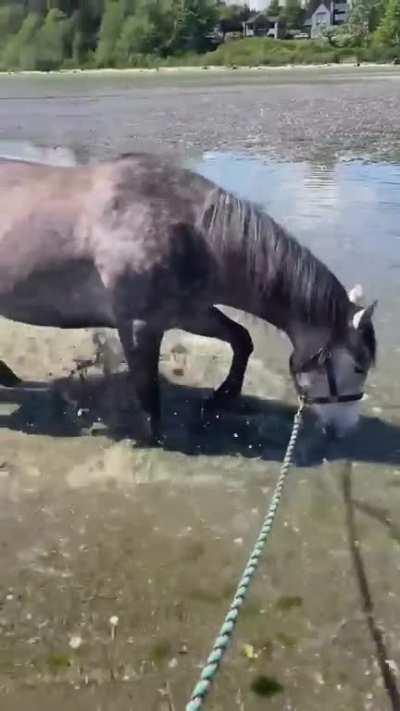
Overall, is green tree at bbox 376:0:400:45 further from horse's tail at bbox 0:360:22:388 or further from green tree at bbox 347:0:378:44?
horse's tail at bbox 0:360:22:388

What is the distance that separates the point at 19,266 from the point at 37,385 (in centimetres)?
136

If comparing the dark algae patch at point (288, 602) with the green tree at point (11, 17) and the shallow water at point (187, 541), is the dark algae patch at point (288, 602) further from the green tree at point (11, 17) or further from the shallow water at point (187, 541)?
the green tree at point (11, 17)

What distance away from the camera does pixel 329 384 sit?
572 cm

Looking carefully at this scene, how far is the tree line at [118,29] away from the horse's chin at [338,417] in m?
54.5

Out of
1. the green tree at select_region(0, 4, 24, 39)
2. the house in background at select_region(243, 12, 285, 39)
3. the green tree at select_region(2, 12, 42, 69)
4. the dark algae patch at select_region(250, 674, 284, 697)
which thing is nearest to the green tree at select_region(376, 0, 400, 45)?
the house in background at select_region(243, 12, 285, 39)

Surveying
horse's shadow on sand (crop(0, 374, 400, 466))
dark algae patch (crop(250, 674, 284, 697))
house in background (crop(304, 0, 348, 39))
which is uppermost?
dark algae patch (crop(250, 674, 284, 697))

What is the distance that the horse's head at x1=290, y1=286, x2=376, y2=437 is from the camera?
561cm

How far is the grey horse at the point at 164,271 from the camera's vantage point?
18.7 feet

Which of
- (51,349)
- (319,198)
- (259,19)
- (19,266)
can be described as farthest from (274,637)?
(259,19)

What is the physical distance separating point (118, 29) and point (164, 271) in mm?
87959

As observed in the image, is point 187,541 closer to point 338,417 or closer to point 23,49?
point 338,417

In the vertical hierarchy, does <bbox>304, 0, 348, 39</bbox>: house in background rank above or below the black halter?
below

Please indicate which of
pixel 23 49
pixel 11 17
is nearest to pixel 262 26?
pixel 23 49

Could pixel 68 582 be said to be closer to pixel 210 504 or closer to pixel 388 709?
pixel 210 504
